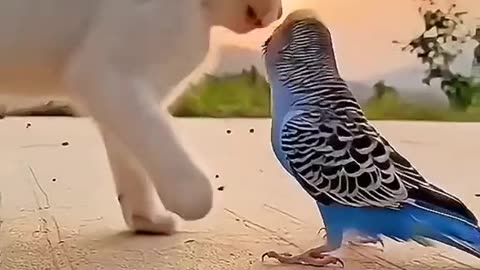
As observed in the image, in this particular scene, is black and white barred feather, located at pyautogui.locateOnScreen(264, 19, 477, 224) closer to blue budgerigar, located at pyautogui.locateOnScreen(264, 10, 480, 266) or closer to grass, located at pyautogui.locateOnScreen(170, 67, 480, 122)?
blue budgerigar, located at pyautogui.locateOnScreen(264, 10, 480, 266)

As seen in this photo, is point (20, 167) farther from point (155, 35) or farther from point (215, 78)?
point (155, 35)

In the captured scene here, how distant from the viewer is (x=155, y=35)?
831mm

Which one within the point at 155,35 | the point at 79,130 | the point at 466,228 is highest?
the point at 155,35

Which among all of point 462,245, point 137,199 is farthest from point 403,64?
point 462,245

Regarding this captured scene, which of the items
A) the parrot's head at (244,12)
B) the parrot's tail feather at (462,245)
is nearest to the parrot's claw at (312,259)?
the parrot's tail feather at (462,245)

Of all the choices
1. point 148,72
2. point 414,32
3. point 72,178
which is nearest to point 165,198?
point 148,72

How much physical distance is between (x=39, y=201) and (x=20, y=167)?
181 millimetres

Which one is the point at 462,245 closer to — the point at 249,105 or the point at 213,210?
the point at 213,210

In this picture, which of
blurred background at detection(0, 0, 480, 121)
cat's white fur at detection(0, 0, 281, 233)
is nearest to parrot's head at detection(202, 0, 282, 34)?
cat's white fur at detection(0, 0, 281, 233)

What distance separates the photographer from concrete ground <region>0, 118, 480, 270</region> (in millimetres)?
879

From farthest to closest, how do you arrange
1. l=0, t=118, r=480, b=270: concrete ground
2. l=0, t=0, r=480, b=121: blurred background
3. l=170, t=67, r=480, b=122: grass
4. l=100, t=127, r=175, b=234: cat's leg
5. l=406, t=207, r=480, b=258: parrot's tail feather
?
l=0, t=0, r=480, b=121: blurred background → l=170, t=67, r=480, b=122: grass → l=100, t=127, r=175, b=234: cat's leg → l=0, t=118, r=480, b=270: concrete ground → l=406, t=207, r=480, b=258: parrot's tail feather

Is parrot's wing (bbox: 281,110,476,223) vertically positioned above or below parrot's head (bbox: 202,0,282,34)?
below

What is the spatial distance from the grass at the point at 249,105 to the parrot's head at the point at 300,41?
36 cm

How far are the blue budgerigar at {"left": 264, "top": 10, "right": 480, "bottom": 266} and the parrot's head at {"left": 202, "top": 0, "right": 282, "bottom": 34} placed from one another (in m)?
0.06
